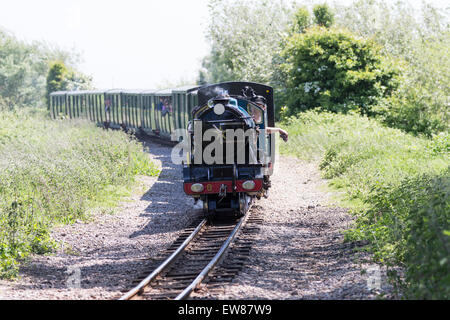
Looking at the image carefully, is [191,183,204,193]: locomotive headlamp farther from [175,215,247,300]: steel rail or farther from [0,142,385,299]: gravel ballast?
[175,215,247,300]: steel rail

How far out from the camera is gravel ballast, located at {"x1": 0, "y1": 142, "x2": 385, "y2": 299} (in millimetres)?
7719

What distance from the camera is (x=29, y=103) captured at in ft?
209

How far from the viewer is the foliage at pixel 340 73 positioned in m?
28.5

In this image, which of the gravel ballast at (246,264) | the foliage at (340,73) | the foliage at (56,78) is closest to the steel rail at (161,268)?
the gravel ballast at (246,264)

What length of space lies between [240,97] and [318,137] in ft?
34.8

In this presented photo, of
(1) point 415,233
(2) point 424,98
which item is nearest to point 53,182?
(1) point 415,233

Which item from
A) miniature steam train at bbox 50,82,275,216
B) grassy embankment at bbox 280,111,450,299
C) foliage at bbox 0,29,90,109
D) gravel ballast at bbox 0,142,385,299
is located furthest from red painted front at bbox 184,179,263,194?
foliage at bbox 0,29,90,109

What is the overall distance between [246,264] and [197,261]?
0.85 meters

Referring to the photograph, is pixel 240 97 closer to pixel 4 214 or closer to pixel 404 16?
pixel 4 214

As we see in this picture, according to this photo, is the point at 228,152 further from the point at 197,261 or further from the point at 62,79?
the point at 62,79

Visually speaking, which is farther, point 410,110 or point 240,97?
point 410,110

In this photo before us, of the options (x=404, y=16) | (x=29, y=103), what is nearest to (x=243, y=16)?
(x=404, y=16)

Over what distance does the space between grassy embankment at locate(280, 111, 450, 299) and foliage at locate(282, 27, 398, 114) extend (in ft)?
4.61
